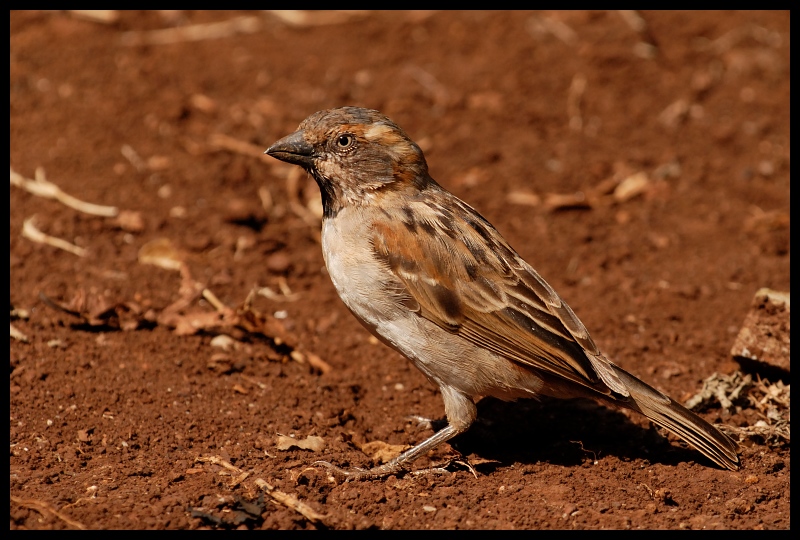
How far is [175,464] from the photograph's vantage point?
18.6ft

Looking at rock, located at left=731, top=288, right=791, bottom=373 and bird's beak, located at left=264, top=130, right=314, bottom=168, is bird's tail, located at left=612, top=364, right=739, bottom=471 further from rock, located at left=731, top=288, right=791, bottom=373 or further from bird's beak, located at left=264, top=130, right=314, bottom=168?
bird's beak, located at left=264, top=130, right=314, bottom=168

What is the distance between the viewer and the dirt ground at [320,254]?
5.58 metres

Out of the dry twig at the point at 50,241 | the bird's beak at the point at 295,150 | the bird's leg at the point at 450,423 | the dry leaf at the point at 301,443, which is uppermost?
the bird's beak at the point at 295,150

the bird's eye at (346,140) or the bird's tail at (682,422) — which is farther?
the bird's eye at (346,140)

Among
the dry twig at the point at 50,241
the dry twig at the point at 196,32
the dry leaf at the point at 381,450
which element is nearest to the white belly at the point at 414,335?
the dry leaf at the point at 381,450

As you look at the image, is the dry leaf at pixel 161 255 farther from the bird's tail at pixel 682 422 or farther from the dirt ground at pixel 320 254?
the bird's tail at pixel 682 422

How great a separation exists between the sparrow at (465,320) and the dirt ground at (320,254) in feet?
1.32

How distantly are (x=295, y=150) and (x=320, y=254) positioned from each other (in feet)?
7.54

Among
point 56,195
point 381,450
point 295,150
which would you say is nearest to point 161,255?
point 56,195

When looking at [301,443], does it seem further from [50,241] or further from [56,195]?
[56,195]

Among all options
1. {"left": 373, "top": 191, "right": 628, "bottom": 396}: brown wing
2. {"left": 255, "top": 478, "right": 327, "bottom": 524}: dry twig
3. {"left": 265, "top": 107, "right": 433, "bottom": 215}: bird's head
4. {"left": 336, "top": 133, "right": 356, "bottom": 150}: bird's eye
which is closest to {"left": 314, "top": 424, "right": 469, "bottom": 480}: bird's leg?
{"left": 255, "top": 478, "right": 327, "bottom": 524}: dry twig

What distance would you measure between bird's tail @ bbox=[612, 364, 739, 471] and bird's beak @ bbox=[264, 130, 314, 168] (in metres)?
2.57

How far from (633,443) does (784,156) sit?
524cm

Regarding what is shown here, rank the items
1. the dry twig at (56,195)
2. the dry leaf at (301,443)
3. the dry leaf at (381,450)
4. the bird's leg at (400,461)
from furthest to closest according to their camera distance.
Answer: the dry twig at (56,195) → the dry leaf at (381,450) → the dry leaf at (301,443) → the bird's leg at (400,461)
